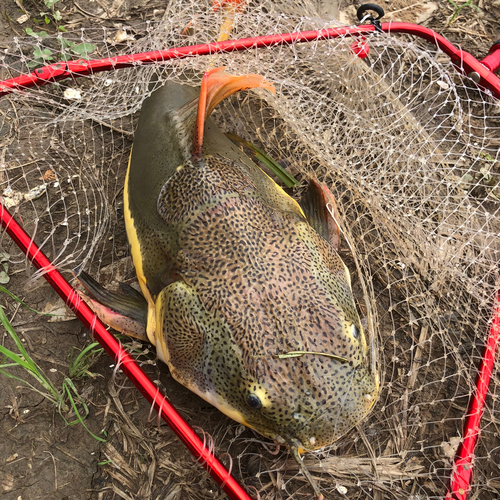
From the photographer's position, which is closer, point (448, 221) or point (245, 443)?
point (245, 443)

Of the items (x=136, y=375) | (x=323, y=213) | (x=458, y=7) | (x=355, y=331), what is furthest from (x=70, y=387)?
(x=458, y=7)

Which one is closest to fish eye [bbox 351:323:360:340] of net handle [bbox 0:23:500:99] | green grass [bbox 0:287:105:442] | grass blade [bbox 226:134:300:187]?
grass blade [bbox 226:134:300:187]

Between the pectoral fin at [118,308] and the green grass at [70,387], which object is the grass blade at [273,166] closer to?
the pectoral fin at [118,308]

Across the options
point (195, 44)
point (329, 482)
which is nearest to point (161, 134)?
point (195, 44)

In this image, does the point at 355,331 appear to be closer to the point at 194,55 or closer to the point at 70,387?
the point at 70,387

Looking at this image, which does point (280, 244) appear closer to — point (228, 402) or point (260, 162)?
point (228, 402)

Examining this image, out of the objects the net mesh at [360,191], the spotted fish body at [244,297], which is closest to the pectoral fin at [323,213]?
the net mesh at [360,191]

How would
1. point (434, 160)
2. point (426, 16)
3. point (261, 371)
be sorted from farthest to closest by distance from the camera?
point (426, 16) → point (434, 160) → point (261, 371)
